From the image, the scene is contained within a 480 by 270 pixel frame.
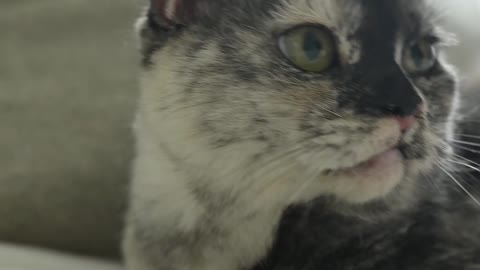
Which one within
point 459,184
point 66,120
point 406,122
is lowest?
point 66,120

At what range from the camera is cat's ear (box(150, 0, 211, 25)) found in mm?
905

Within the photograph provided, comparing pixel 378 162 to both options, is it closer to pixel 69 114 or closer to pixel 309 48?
pixel 309 48

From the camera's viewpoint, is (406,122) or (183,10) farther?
(183,10)

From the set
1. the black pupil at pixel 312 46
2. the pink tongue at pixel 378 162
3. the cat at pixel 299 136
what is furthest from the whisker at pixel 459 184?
the black pupil at pixel 312 46

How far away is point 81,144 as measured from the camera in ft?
4.73

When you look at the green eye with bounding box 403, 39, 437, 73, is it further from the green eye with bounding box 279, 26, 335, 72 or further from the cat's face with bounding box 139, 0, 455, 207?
the green eye with bounding box 279, 26, 335, 72

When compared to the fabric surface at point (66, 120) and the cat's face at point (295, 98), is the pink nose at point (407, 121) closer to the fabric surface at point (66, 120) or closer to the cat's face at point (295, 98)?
the cat's face at point (295, 98)

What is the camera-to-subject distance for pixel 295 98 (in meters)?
0.81

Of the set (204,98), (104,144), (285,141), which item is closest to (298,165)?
(285,141)

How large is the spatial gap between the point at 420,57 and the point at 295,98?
9.6 inches

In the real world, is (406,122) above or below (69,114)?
above

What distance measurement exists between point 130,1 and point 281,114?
37.7 inches

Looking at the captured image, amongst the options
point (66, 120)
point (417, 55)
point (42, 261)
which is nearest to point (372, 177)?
point (417, 55)

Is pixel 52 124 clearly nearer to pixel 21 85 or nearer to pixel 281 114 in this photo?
pixel 21 85
